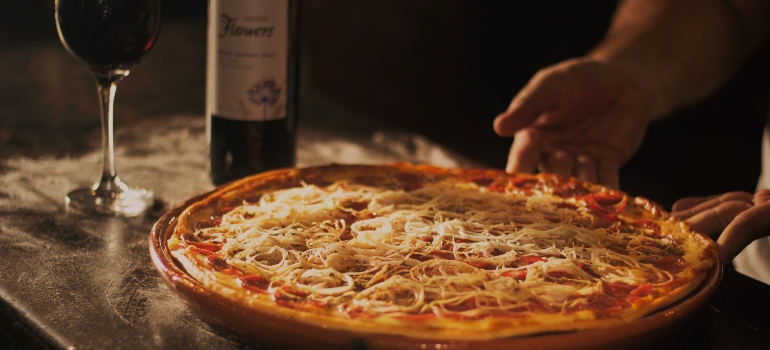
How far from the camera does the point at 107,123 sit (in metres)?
1.73

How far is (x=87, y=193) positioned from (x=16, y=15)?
3121 millimetres

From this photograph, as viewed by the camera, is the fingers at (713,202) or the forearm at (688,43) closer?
the fingers at (713,202)

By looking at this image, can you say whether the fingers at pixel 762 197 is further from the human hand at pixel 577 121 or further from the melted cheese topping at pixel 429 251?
the human hand at pixel 577 121

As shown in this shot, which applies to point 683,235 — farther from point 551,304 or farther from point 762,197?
point 551,304

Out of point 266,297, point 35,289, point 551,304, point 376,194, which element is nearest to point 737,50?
point 376,194

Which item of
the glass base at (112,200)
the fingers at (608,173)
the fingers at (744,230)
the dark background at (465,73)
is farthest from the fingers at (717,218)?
the dark background at (465,73)

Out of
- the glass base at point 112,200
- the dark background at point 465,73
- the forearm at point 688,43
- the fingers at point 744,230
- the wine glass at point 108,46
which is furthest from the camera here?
the dark background at point 465,73

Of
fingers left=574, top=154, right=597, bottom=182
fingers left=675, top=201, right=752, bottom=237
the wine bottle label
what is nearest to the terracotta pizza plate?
fingers left=675, top=201, right=752, bottom=237

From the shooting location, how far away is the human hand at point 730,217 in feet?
4.53

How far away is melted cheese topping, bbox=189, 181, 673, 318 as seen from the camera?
3.70 feet

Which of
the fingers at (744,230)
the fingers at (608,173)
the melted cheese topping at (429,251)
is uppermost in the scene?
the fingers at (744,230)

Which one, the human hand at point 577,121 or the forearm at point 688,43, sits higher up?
the forearm at point 688,43

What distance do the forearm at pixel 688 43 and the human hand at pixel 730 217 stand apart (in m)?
0.77

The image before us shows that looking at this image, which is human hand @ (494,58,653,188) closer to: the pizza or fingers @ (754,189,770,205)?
the pizza
